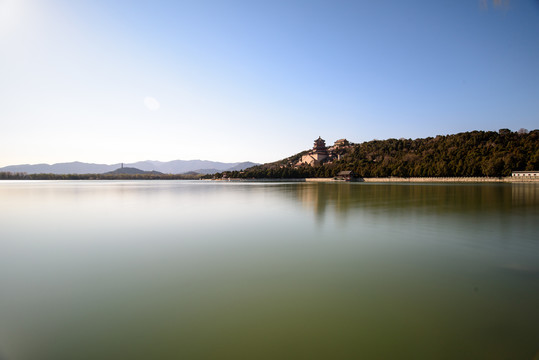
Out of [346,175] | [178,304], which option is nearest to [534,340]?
[178,304]

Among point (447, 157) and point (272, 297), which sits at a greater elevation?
point (447, 157)

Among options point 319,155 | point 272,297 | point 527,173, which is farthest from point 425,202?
point 319,155

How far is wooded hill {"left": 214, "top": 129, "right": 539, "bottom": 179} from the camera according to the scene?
46500mm

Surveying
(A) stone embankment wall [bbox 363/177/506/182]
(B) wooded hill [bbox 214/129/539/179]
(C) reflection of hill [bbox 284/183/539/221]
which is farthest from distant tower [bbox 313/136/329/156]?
(C) reflection of hill [bbox 284/183/539/221]

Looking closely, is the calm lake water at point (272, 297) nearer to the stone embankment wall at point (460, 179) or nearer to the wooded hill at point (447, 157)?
the stone embankment wall at point (460, 179)

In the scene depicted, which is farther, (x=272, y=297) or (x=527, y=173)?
(x=527, y=173)

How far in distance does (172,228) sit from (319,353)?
738 centimetres

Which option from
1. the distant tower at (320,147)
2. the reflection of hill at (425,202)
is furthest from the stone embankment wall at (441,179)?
the distant tower at (320,147)

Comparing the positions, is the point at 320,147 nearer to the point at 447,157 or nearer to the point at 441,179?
the point at 447,157

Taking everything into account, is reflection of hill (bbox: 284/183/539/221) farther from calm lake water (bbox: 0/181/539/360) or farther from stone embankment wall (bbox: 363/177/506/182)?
stone embankment wall (bbox: 363/177/506/182)

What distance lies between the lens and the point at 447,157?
58.7 metres

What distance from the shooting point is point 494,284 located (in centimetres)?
410

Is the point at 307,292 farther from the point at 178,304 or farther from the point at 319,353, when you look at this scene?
the point at 178,304

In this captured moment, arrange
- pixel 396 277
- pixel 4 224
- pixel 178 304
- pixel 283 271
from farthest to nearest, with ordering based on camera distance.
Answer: pixel 4 224 → pixel 283 271 → pixel 396 277 → pixel 178 304
